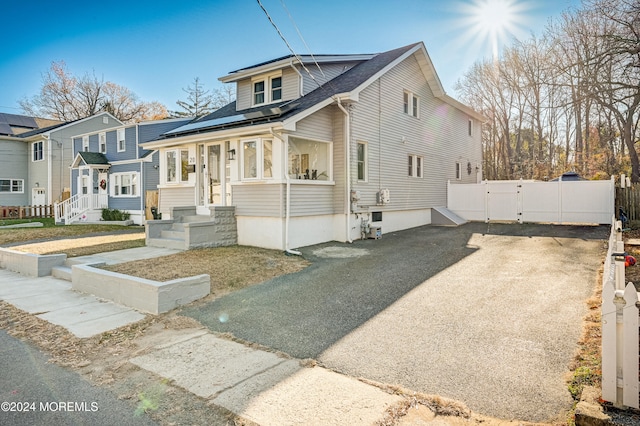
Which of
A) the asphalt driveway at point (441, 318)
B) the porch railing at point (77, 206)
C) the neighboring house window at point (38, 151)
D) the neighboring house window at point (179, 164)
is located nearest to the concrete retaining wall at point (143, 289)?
the asphalt driveway at point (441, 318)

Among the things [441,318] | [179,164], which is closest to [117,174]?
[179,164]

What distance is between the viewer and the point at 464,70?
101 ft

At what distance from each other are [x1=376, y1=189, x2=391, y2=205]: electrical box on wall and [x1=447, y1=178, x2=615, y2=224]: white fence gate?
602cm

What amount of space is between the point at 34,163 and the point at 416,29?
29302 millimetres

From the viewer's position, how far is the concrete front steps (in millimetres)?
10138

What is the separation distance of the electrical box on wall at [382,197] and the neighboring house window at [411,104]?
415 cm

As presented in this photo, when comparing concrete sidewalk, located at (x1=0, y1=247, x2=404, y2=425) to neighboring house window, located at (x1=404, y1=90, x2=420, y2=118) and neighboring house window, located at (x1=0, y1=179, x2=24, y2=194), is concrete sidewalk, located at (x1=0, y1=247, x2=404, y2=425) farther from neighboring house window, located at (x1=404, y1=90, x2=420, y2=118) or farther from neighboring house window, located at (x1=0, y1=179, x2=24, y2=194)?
neighboring house window, located at (x1=0, y1=179, x2=24, y2=194)

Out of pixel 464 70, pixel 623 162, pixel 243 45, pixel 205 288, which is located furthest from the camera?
pixel 464 70

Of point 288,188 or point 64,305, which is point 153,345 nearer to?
point 64,305

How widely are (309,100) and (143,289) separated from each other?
8.04m

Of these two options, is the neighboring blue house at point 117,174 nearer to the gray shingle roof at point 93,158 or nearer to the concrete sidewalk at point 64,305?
the gray shingle roof at point 93,158

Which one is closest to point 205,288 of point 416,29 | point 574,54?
point 416,29

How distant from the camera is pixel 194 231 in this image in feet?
33.1

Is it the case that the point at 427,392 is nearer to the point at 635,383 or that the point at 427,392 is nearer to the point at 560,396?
the point at 560,396
